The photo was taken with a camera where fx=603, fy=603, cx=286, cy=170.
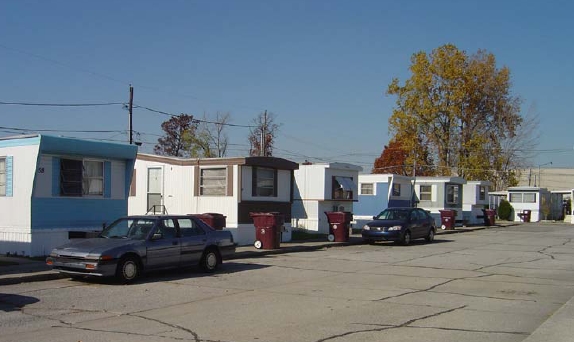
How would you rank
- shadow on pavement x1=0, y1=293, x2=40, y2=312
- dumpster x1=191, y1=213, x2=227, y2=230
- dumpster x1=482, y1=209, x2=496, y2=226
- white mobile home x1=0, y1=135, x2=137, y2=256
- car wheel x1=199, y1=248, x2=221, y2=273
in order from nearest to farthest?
shadow on pavement x1=0, y1=293, x2=40, y2=312 < car wheel x1=199, y1=248, x2=221, y2=273 < white mobile home x1=0, y1=135, x2=137, y2=256 < dumpster x1=191, y1=213, x2=227, y2=230 < dumpster x1=482, y1=209, x2=496, y2=226

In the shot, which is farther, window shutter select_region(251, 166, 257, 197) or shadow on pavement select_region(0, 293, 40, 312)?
window shutter select_region(251, 166, 257, 197)

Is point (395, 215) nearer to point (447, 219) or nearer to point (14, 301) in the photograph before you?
point (447, 219)

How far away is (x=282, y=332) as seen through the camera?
816 cm

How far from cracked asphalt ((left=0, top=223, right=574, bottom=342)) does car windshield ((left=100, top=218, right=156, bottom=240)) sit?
3.35ft

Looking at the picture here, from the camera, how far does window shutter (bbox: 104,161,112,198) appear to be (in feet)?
60.5

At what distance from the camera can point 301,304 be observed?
10.5 m

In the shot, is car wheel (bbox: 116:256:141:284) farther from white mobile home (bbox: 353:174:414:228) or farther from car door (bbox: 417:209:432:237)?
white mobile home (bbox: 353:174:414:228)

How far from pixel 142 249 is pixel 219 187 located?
9863mm

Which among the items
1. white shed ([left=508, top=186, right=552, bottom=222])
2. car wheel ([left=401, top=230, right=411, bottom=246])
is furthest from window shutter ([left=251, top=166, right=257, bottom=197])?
white shed ([left=508, top=186, right=552, bottom=222])

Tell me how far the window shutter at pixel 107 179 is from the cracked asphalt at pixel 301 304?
4512 millimetres

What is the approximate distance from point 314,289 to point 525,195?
48095 millimetres

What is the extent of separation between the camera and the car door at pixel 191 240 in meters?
14.1

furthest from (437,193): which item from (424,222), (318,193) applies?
(318,193)

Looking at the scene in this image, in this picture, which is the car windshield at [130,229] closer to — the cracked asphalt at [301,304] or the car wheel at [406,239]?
the cracked asphalt at [301,304]
